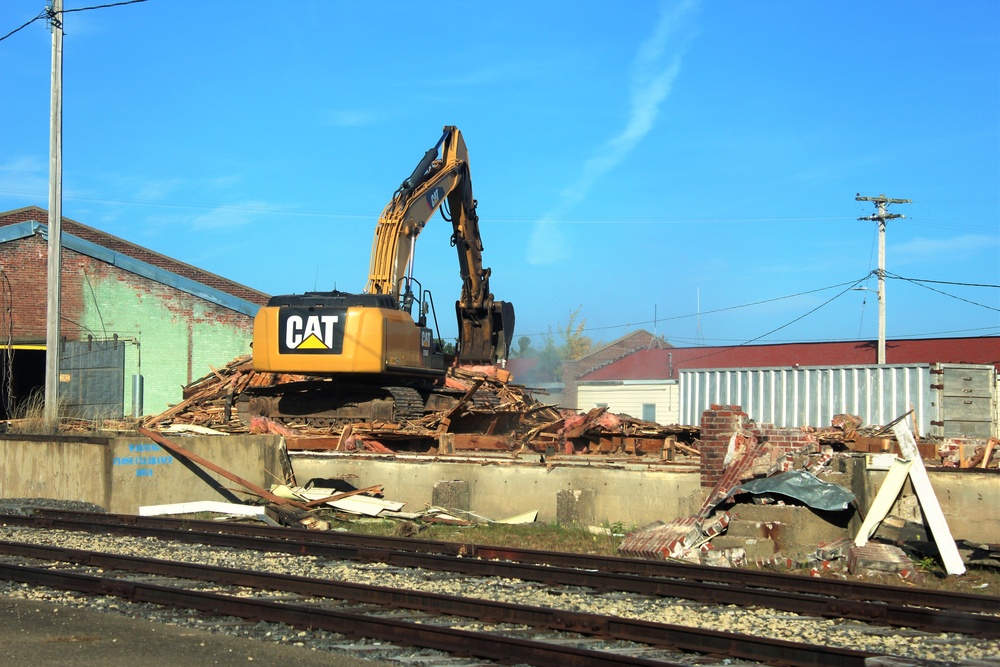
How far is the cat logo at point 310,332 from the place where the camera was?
18.7m

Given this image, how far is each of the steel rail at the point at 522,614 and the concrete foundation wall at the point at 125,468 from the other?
14.3 feet

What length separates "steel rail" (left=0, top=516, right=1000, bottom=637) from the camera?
24.0 feet

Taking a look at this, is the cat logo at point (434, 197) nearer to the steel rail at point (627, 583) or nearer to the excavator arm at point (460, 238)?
the excavator arm at point (460, 238)

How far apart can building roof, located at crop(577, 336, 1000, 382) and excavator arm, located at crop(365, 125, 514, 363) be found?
18785 mm

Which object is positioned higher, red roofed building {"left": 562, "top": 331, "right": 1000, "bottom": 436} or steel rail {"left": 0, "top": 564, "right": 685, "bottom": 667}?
red roofed building {"left": 562, "top": 331, "right": 1000, "bottom": 436}

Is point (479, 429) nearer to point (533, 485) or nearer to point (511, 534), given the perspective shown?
point (533, 485)

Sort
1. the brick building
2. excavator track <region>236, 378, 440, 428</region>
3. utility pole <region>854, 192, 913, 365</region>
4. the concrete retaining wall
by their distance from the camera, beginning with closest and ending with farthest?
the concrete retaining wall, excavator track <region>236, 378, 440, 428</region>, the brick building, utility pole <region>854, 192, 913, 365</region>

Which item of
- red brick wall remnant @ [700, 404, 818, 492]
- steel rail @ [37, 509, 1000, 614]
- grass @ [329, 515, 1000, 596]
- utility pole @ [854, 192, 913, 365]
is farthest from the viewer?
utility pole @ [854, 192, 913, 365]

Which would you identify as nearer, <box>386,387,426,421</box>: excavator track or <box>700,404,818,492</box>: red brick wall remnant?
<box>700,404,818,492</box>: red brick wall remnant

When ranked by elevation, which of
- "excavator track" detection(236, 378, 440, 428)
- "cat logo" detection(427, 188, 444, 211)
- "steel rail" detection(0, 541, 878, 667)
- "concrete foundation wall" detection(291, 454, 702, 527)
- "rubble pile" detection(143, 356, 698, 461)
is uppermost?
"cat logo" detection(427, 188, 444, 211)

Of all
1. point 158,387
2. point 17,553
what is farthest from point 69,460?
point 158,387

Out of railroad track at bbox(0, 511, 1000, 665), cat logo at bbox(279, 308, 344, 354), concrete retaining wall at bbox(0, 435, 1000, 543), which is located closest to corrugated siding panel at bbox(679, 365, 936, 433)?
concrete retaining wall at bbox(0, 435, 1000, 543)

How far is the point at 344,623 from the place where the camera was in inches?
278

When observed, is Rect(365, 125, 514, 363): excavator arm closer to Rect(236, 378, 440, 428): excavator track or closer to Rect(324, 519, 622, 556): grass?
Rect(236, 378, 440, 428): excavator track
